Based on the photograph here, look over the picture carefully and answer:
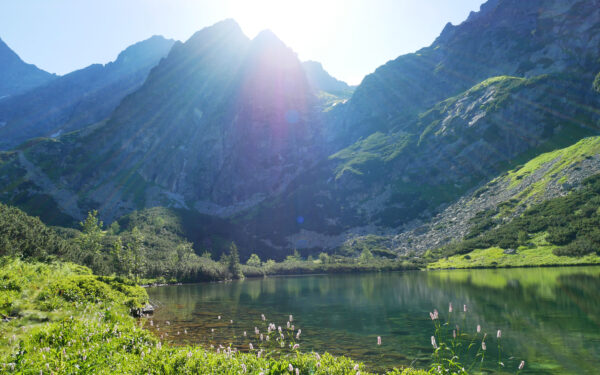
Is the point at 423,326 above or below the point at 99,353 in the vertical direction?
below

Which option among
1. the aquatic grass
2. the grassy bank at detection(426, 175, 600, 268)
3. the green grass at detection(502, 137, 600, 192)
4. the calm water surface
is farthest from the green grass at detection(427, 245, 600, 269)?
the aquatic grass

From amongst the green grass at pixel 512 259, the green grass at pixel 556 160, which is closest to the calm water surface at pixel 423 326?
the green grass at pixel 512 259

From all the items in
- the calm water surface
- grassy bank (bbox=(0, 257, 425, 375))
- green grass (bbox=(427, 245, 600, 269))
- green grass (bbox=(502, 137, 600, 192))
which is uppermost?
green grass (bbox=(502, 137, 600, 192))

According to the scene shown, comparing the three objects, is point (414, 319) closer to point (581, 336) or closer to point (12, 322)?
point (581, 336)

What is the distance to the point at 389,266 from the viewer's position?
12862 cm

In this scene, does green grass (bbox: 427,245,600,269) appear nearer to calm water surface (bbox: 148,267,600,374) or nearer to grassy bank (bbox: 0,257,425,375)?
calm water surface (bbox: 148,267,600,374)

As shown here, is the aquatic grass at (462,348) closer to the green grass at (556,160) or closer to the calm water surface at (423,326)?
the calm water surface at (423,326)

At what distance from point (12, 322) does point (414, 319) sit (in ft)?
94.6

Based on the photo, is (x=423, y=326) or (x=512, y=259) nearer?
(x=423, y=326)

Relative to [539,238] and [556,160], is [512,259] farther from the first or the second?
[556,160]

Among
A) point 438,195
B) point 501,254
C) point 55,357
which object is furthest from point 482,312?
point 438,195

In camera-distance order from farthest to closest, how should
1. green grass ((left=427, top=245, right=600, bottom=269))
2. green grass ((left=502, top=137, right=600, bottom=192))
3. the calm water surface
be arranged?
green grass ((left=502, top=137, right=600, bottom=192)) → green grass ((left=427, top=245, right=600, bottom=269)) → the calm water surface

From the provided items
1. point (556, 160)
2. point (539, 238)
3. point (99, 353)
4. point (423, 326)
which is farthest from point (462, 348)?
point (556, 160)

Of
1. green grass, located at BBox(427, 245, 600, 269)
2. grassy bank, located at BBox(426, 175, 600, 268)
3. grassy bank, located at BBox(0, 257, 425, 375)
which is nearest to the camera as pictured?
grassy bank, located at BBox(0, 257, 425, 375)
